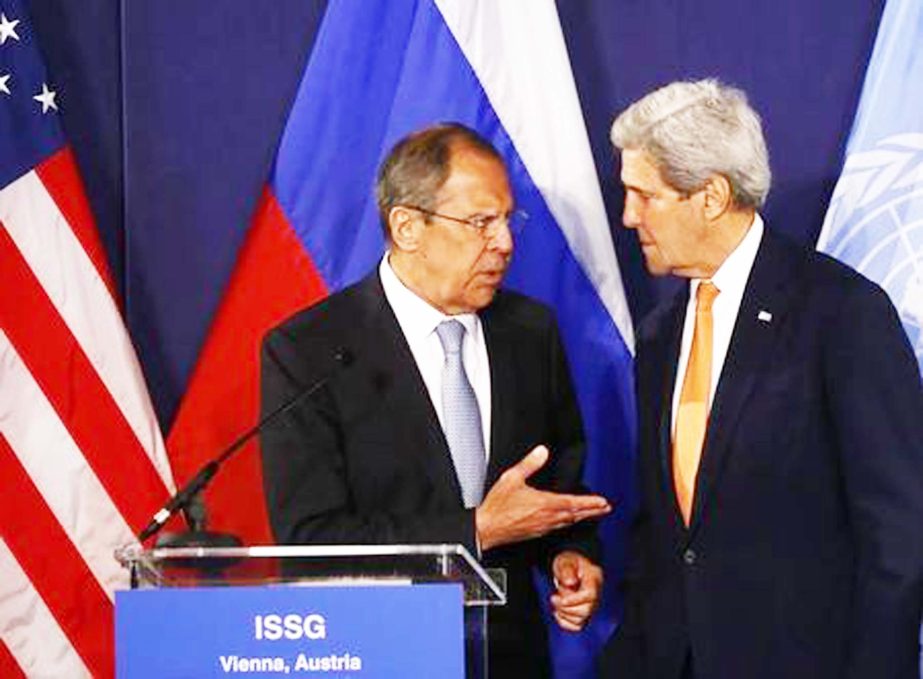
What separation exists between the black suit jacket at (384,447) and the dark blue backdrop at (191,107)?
758mm

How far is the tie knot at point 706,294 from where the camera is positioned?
2.77m

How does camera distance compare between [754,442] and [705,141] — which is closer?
[754,442]

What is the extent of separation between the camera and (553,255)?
11.1 ft

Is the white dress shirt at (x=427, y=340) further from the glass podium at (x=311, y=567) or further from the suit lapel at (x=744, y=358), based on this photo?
the glass podium at (x=311, y=567)

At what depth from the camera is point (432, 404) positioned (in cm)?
285

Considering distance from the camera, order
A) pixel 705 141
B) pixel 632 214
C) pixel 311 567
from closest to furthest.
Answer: pixel 311 567, pixel 705 141, pixel 632 214

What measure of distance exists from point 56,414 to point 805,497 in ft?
5.00

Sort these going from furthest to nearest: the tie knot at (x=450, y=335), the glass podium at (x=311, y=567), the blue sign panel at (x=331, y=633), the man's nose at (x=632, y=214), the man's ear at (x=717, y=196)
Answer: the tie knot at (x=450, y=335) → the man's nose at (x=632, y=214) → the man's ear at (x=717, y=196) → the glass podium at (x=311, y=567) → the blue sign panel at (x=331, y=633)

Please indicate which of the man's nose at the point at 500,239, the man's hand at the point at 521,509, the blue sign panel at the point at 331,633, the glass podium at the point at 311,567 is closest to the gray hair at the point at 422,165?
the man's nose at the point at 500,239

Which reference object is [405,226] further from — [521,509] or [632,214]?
[521,509]

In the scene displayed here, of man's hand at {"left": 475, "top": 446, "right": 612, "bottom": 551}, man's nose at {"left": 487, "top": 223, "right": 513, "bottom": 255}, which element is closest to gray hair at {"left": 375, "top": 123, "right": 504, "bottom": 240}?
man's nose at {"left": 487, "top": 223, "right": 513, "bottom": 255}

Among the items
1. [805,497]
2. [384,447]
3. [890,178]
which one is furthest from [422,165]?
[890,178]

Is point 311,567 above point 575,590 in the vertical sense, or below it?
above

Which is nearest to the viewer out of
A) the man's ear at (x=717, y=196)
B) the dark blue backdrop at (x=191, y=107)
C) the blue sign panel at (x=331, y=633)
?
the blue sign panel at (x=331, y=633)
